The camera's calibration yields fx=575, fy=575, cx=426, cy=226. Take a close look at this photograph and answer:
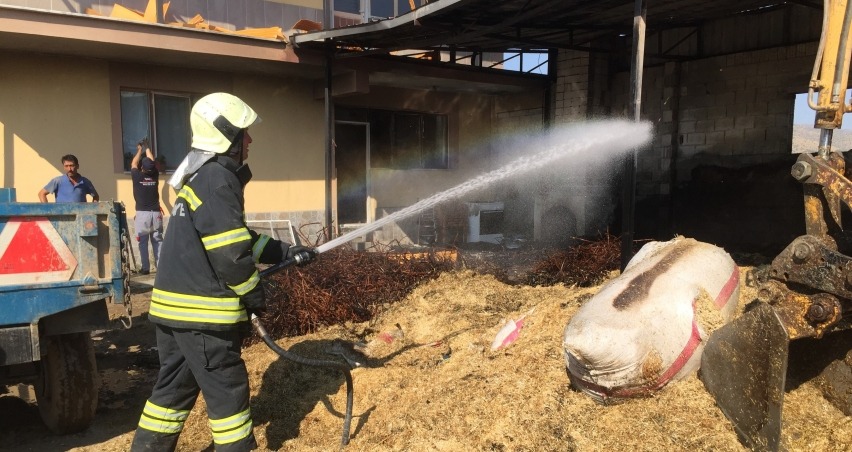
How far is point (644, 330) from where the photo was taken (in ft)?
9.78

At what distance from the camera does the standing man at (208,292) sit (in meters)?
2.97

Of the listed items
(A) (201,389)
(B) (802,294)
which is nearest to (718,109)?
(B) (802,294)

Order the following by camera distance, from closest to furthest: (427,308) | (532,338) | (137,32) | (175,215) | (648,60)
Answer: (175,215) → (532,338) → (427,308) → (137,32) → (648,60)

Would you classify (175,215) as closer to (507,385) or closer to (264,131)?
(507,385)

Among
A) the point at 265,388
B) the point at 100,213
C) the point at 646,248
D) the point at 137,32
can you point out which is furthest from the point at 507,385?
the point at 137,32

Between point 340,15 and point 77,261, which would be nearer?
point 77,261

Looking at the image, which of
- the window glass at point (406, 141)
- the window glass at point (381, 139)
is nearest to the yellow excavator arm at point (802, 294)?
the window glass at point (381, 139)

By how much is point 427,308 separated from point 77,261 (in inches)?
124

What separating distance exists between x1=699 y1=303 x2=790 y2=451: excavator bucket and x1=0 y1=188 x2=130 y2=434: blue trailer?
3452mm

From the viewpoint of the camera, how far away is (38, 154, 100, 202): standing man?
7.26 metres

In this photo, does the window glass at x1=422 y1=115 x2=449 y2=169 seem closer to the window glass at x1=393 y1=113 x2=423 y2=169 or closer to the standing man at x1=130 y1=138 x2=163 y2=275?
the window glass at x1=393 y1=113 x2=423 y2=169

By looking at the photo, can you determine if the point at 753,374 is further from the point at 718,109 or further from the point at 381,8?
the point at 381,8

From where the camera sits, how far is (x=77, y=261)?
3422mm

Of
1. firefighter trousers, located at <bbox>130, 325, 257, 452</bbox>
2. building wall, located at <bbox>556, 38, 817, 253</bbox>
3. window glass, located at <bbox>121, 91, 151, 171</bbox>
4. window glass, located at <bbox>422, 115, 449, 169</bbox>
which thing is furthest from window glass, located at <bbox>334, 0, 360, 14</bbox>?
firefighter trousers, located at <bbox>130, 325, 257, 452</bbox>
